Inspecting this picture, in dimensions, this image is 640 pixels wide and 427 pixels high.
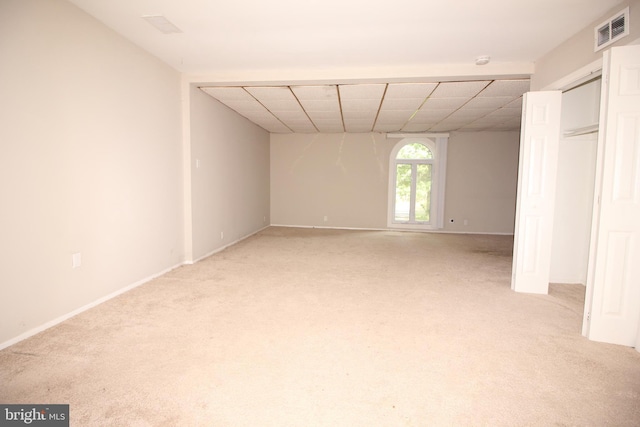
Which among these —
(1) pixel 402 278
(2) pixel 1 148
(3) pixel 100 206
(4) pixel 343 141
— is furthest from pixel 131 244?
(4) pixel 343 141

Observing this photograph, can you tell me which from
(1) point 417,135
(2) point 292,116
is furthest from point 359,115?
(1) point 417,135

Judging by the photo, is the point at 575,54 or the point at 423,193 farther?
the point at 423,193

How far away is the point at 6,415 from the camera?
4.84ft

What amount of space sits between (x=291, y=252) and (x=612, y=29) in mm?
4508

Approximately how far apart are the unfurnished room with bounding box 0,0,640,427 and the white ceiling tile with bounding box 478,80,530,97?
0.20ft

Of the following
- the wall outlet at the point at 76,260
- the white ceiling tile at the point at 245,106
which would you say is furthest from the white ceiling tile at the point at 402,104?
the wall outlet at the point at 76,260

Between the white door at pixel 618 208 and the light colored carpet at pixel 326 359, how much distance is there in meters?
0.24

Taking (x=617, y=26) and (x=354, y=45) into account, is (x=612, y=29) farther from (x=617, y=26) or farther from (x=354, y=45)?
(x=354, y=45)

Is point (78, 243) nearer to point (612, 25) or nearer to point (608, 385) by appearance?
point (608, 385)

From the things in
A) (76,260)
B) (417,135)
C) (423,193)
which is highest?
(417,135)

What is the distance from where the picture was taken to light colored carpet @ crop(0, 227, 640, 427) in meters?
1.53

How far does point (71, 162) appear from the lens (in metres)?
2.59

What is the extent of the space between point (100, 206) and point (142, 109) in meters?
1.23

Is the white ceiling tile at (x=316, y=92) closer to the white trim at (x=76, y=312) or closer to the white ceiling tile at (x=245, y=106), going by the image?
the white ceiling tile at (x=245, y=106)
